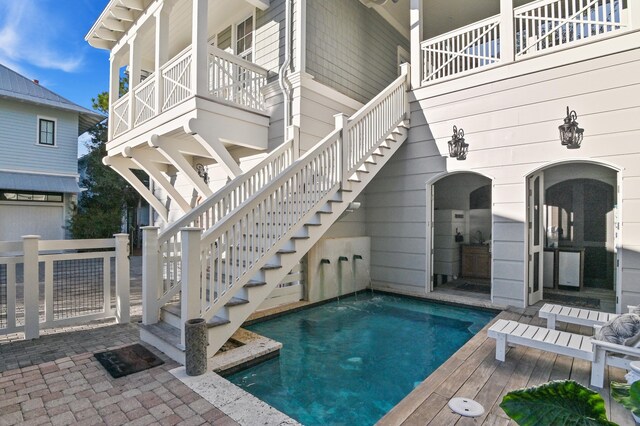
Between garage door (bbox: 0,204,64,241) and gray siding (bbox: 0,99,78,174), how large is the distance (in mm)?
1506

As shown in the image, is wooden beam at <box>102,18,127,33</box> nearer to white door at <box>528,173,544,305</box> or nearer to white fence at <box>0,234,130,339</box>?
white fence at <box>0,234,130,339</box>

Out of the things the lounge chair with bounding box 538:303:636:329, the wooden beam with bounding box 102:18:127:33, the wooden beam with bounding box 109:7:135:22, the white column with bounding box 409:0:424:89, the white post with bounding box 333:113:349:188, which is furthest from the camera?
the wooden beam with bounding box 102:18:127:33

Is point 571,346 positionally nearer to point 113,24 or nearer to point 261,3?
point 261,3

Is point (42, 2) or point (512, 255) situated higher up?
point (42, 2)

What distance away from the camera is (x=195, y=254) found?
3.28 m

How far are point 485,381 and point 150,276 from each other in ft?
12.4

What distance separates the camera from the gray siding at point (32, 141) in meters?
12.4

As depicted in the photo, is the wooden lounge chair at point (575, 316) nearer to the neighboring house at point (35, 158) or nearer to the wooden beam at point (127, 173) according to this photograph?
the wooden beam at point (127, 173)

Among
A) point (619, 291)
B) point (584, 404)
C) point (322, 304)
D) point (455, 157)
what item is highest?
point (455, 157)

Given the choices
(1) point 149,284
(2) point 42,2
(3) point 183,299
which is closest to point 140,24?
(1) point 149,284

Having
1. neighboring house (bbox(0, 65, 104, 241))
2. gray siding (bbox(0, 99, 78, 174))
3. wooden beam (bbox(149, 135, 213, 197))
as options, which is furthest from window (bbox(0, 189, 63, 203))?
wooden beam (bbox(149, 135, 213, 197))

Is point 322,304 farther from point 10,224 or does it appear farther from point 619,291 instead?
point 10,224

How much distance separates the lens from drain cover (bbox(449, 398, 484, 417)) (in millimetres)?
2439

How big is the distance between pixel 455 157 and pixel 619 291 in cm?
305
